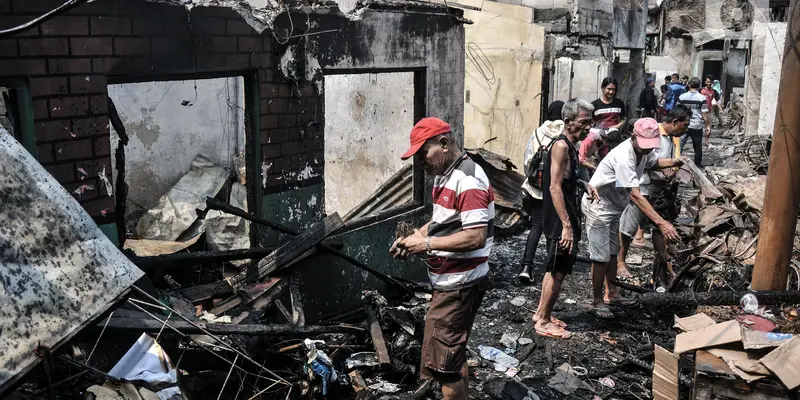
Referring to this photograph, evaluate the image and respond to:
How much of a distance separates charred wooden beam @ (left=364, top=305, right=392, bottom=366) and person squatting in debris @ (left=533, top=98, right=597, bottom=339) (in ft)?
5.10

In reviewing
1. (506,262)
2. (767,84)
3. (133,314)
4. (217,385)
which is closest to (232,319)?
(217,385)

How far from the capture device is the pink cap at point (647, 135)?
5805mm

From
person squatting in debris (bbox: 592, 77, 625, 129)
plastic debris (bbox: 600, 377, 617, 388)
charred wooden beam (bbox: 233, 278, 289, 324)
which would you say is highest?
person squatting in debris (bbox: 592, 77, 625, 129)

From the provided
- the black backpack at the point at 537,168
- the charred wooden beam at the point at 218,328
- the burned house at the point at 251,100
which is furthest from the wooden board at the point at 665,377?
the burned house at the point at 251,100

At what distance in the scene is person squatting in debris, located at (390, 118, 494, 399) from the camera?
3.72 m

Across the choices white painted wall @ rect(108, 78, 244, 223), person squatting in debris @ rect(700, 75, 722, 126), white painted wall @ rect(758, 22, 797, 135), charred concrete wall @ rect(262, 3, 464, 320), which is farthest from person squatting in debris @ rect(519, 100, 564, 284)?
person squatting in debris @ rect(700, 75, 722, 126)

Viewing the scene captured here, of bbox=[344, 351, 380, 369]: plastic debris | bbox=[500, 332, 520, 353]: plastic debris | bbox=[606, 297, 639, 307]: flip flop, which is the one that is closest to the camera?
bbox=[344, 351, 380, 369]: plastic debris

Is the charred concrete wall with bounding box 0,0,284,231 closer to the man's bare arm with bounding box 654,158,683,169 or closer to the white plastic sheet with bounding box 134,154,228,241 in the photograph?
the white plastic sheet with bounding box 134,154,228,241

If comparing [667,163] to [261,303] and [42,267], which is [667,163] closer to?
[261,303]

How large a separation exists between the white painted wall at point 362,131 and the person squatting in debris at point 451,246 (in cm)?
500

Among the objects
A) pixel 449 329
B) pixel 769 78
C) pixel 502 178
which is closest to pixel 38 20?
pixel 449 329

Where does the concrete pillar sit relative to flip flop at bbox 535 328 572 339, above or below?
above

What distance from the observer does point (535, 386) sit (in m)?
4.94

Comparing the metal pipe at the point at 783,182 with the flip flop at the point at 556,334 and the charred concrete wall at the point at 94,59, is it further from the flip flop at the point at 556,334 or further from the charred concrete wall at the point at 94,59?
the charred concrete wall at the point at 94,59
